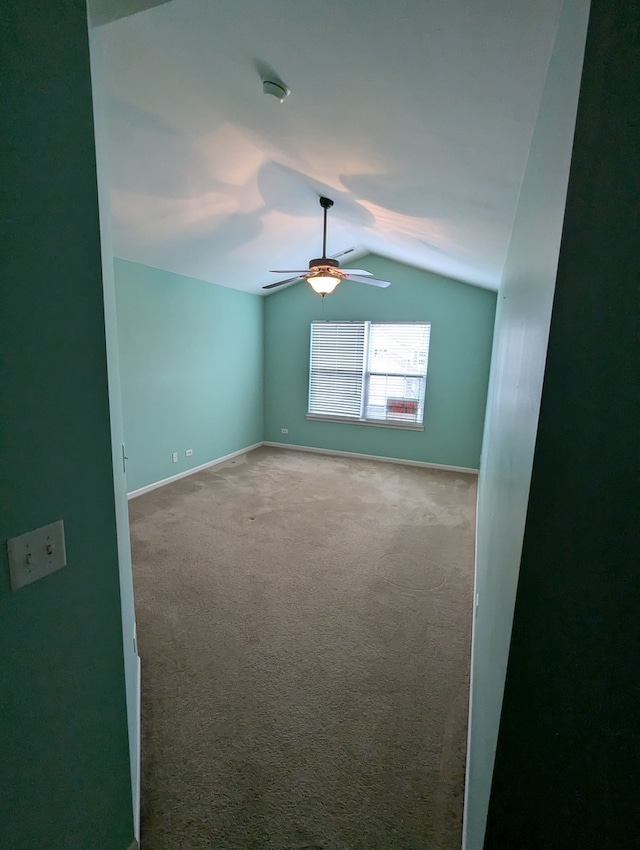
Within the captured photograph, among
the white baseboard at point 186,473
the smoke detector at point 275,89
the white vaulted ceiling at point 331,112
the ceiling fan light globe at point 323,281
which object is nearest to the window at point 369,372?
the white baseboard at point 186,473

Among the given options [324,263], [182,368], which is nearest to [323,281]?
[324,263]

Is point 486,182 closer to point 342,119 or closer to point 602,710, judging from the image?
point 342,119

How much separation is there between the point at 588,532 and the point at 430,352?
4964 mm

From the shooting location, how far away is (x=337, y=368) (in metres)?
5.85

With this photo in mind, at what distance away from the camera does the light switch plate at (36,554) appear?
0.79 meters

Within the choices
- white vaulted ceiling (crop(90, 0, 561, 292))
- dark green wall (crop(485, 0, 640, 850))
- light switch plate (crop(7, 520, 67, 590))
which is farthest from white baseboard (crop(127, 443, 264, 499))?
dark green wall (crop(485, 0, 640, 850))

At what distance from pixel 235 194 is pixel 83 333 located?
2.72 m

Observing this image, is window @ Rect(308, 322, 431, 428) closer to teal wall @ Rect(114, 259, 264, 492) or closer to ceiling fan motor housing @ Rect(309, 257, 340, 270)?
teal wall @ Rect(114, 259, 264, 492)

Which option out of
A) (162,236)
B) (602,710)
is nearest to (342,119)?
(602,710)

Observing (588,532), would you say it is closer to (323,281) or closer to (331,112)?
(331,112)

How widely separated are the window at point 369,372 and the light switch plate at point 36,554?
5.00 m

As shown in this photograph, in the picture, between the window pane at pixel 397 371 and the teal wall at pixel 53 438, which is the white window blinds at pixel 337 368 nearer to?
the window pane at pixel 397 371

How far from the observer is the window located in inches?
214

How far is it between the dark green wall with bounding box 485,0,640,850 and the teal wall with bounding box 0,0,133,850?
101cm
